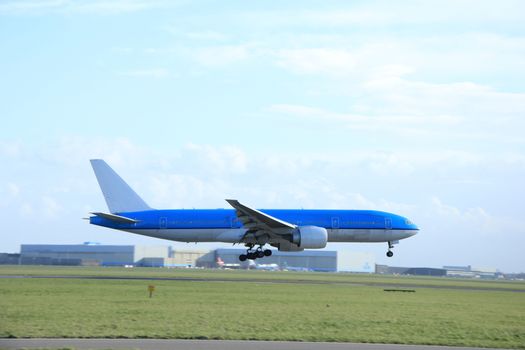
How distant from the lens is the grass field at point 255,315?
19.5m

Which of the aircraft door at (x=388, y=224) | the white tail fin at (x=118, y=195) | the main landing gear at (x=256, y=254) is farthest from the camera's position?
the aircraft door at (x=388, y=224)

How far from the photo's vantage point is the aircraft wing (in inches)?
1799

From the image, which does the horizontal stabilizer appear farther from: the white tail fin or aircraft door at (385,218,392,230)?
aircraft door at (385,218,392,230)

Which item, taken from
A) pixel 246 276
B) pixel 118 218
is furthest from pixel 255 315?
pixel 246 276

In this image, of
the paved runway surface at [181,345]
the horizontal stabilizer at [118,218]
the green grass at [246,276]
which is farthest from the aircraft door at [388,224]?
the paved runway surface at [181,345]

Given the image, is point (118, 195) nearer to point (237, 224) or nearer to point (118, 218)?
point (118, 218)

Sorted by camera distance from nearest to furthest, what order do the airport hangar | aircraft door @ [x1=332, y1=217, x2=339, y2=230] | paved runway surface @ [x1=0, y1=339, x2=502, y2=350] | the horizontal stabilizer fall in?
paved runway surface @ [x1=0, y1=339, x2=502, y2=350]
the horizontal stabilizer
aircraft door @ [x1=332, y1=217, x2=339, y2=230]
the airport hangar

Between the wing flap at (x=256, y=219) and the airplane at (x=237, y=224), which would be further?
the airplane at (x=237, y=224)

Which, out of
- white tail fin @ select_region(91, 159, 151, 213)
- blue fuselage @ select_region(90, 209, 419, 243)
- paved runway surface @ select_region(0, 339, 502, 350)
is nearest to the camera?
paved runway surface @ select_region(0, 339, 502, 350)

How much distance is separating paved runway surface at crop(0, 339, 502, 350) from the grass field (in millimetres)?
754

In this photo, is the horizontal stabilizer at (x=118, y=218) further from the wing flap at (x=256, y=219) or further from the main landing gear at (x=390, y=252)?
the main landing gear at (x=390, y=252)

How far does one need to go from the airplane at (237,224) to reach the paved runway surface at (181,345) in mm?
29149

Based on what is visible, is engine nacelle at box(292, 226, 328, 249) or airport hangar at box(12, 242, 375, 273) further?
airport hangar at box(12, 242, 375, 273)

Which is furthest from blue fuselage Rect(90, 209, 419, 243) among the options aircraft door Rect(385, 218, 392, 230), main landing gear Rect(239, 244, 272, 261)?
main landing gear Rect(239, 244, 272, 261)
